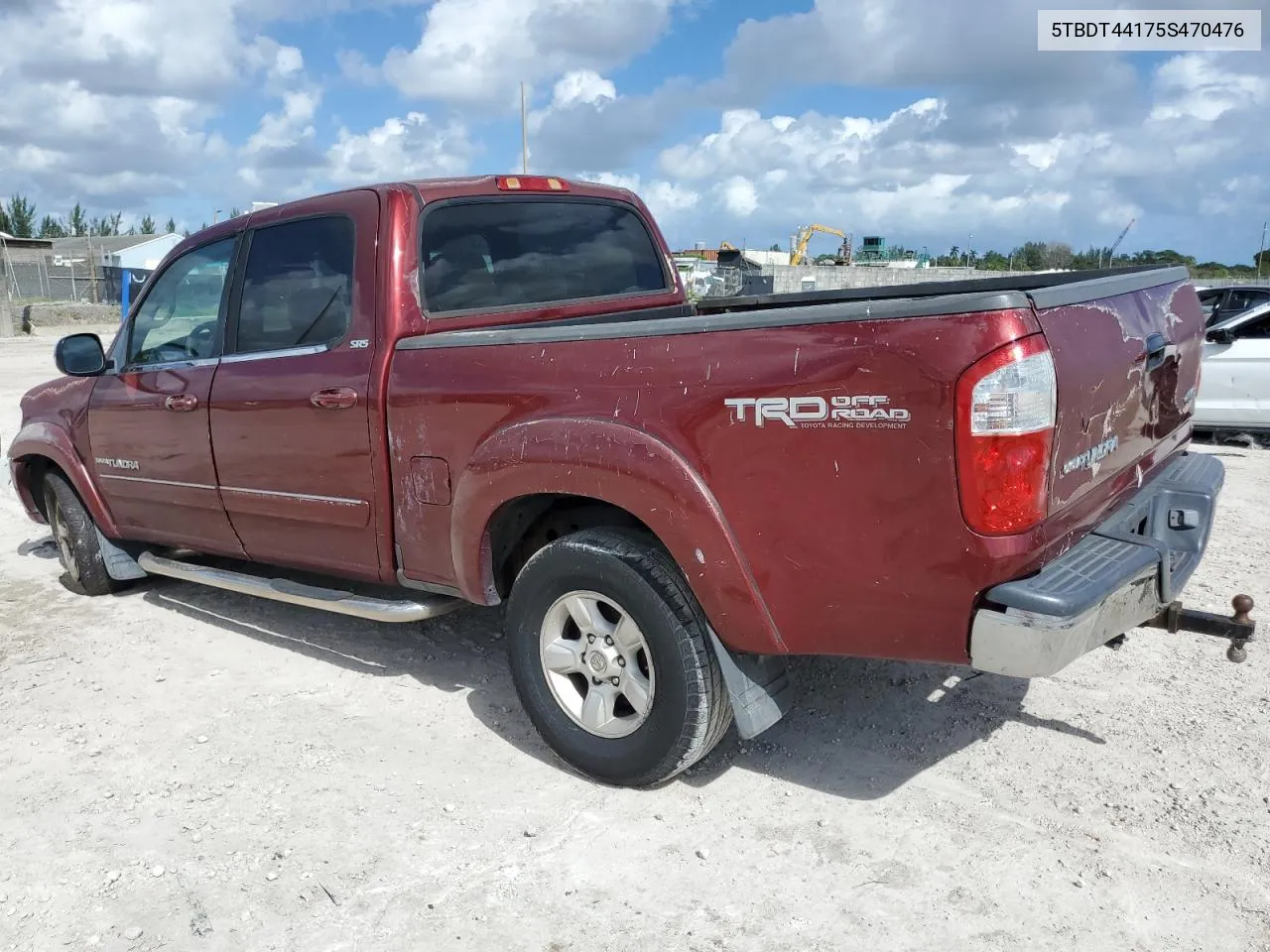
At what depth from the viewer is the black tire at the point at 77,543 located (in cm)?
556

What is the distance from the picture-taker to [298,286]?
415cm

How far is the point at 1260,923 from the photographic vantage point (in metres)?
2.61

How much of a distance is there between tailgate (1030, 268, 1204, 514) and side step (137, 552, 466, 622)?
233 cm

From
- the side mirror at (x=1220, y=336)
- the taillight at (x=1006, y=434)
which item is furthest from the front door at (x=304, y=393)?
the side mirror at (x=1220, y=336)

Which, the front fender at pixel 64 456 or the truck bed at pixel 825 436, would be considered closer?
the truck bed at pixel 825 436

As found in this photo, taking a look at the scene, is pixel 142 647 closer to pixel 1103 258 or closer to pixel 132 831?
pixel 132 831

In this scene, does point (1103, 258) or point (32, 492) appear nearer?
point (32, 492)

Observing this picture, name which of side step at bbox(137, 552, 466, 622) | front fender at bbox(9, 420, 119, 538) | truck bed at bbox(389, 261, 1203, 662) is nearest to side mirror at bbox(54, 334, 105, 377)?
front fender at bbox(9, 420, 119, 538)

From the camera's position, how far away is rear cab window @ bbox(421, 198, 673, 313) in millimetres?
3994

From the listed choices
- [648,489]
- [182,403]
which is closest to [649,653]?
[648,489]

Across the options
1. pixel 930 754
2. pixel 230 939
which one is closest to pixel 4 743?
pixel 230 939

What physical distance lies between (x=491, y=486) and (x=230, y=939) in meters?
1.53

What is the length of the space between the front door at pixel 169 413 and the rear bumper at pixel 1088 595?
346 cm

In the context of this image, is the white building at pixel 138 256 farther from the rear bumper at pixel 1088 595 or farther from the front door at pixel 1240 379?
the rear bumper at pixel 1088 595
